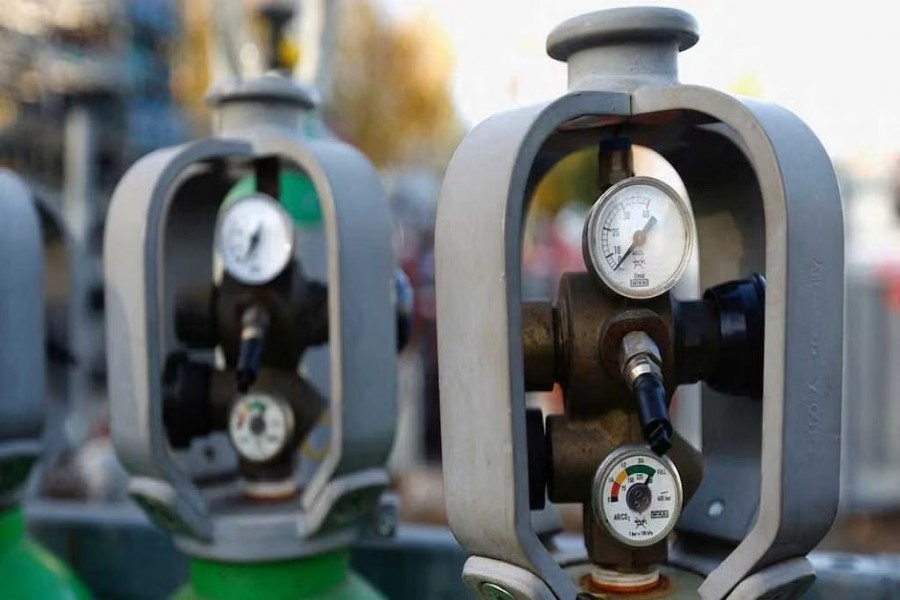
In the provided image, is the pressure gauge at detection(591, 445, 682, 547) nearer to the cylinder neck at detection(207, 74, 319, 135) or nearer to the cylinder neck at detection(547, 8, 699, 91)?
the cylinder neck at detection(547, 8, 699, 91)

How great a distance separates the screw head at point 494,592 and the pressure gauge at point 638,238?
0.49m

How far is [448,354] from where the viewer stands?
1560 millimetres

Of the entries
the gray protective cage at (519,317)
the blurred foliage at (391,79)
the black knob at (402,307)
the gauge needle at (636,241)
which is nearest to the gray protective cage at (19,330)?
the black knob at (402,307)

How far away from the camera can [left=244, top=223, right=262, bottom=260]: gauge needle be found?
217cm

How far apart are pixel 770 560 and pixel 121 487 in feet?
12.3

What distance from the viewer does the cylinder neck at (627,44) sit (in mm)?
1593

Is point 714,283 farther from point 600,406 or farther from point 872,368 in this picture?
point 872,368

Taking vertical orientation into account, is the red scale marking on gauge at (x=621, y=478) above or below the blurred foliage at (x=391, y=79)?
below

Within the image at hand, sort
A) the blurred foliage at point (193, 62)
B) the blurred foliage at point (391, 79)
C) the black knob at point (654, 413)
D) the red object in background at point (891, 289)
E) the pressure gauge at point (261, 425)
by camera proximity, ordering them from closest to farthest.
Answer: the black knob at point (654, 413), the pressure gauge at point (261, 425), the red object in background at point (891, 289), the blurred foliage at point (193, 62), the blurred foliage at point (391, 79)

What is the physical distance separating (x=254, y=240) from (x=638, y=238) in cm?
97

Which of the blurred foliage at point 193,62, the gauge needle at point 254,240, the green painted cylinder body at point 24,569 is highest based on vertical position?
the blurred foliage at point 193,62

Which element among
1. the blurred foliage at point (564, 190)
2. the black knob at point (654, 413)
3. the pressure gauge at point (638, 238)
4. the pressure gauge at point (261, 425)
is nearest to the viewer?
the black knob at point (654, 413)

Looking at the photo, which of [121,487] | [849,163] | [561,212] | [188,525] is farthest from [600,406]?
[561,212]

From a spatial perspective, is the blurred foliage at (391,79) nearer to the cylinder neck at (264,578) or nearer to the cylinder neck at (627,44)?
the cylinder neck at (264,578)
